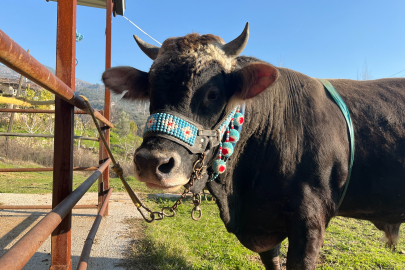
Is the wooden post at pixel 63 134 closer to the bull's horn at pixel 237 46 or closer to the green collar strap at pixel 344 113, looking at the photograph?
the bull's horn at pixel 237 46

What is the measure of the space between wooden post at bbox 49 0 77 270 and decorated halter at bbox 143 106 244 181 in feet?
1.81

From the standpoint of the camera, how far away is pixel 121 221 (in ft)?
16.9

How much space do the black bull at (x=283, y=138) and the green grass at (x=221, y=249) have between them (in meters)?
1.22

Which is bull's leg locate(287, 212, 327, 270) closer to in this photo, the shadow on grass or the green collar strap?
the green collar strap

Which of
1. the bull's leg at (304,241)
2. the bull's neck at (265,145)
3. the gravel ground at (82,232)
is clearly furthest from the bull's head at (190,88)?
the gravel ground at (82,232)

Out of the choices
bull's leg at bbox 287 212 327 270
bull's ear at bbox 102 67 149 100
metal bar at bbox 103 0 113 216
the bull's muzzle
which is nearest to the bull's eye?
the bull's muzzle

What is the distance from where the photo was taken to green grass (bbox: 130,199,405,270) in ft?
11.9

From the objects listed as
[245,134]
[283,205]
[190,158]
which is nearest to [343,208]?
[283,205]

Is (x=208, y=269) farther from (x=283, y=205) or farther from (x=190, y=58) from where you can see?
(x=190, y=58)

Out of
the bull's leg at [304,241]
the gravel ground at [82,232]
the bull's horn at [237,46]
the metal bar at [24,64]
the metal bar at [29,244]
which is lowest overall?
the gravel ground at [82,232]

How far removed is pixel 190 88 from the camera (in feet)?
6.73

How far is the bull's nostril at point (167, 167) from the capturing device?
1.79 metres

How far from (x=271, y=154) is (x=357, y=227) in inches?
183

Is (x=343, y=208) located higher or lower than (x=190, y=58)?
lower
